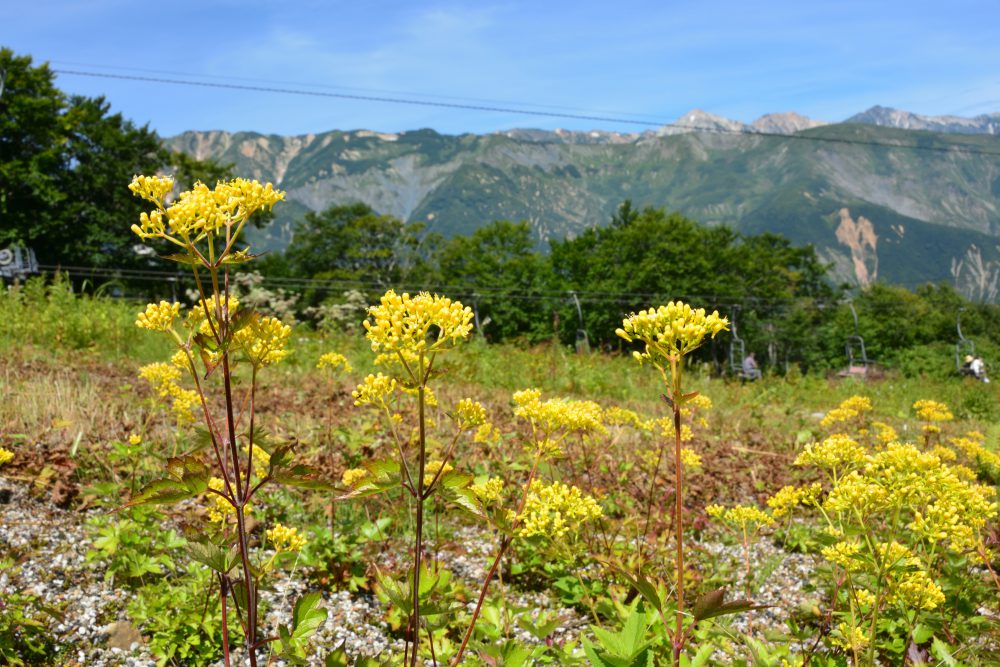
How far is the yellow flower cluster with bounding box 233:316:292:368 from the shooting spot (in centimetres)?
158

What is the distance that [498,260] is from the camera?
5100cm

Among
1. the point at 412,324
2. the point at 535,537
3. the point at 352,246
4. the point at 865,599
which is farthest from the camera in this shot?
the point at 352,246

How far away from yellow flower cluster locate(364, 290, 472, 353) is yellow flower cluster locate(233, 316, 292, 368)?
294 millimetres

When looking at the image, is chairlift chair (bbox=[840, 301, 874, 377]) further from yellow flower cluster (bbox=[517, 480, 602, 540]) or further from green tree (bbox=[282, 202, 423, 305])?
green tree (bbox=[282, 202, 423, 305])

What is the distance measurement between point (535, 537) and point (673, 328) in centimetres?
→ 206

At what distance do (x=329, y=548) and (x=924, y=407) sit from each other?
509 cm

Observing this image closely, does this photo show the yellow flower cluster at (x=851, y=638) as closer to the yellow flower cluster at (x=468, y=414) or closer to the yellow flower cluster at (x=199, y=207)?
the yellow flower cluster at (x=468, y=414)

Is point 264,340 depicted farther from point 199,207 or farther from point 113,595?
point 113,595

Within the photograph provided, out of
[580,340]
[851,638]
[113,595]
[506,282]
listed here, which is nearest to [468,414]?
[851,638]

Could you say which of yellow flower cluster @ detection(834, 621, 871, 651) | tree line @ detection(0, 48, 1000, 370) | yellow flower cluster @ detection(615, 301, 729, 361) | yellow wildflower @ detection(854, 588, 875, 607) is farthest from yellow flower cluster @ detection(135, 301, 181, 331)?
tree line @ detection(0, 48, 1000, 370)

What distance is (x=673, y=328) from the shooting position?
146cm

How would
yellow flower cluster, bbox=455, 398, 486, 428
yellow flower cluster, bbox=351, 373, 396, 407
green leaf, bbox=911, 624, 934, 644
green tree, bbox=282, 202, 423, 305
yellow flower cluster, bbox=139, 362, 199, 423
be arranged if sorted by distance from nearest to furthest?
yellow flower cluster, bbox=455, 398, 486, 428 → yellow flower cluster, bbox=351, 373, 396, 407 → green leaf, bbox=911, 624, 934, 644 → yellow flower cluster, bbox=139, 362, 199, 423 → green tree, bbox=282, 202, 423, 305

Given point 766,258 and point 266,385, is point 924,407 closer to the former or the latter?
point 266,385

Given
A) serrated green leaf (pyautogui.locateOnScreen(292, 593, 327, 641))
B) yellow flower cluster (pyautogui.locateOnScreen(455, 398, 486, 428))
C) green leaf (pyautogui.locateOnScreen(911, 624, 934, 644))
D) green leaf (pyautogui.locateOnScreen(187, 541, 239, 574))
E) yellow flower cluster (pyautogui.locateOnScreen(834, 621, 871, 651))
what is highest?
yellow flower cluster (pyautogui.locateOnScreen(455, 398, 486, 428))
